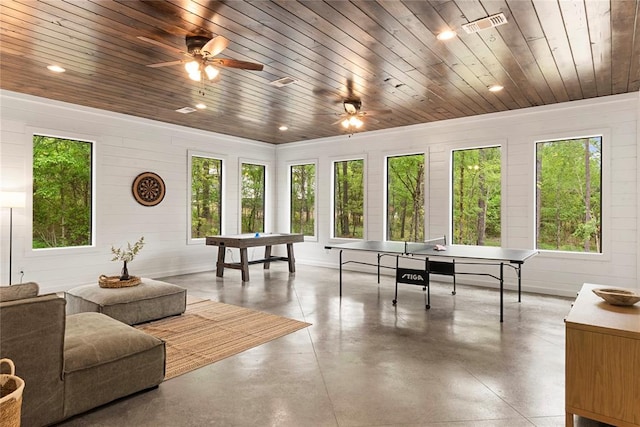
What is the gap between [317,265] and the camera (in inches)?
334

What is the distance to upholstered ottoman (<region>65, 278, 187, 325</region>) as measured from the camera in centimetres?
385

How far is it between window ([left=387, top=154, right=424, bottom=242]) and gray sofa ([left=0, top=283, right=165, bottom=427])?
563 cm

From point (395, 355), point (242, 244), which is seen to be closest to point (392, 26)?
point (395, 355)

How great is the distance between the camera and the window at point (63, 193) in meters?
5.86

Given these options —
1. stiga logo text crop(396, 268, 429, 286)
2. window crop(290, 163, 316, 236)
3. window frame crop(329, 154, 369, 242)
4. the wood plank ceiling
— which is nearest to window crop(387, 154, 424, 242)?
window frame crop(329, 154, 369, 242)

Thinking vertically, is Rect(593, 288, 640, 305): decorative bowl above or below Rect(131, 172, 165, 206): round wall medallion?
below

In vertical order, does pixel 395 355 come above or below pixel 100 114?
below

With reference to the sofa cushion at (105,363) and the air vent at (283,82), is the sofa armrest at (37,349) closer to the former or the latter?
the sofa cushion at (105,363)

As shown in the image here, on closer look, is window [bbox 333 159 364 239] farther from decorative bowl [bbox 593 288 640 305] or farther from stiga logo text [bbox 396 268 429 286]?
decorative bowl [bbox 593 288 640 305]

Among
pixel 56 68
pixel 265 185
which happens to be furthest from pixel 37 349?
pixel 265 185

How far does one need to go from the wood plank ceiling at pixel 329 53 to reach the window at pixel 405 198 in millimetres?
1610

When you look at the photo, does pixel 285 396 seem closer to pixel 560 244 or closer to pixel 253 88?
pixel 253 88

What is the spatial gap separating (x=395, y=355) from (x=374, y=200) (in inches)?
184

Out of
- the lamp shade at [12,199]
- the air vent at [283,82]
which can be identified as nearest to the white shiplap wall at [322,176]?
the lamp shade at [12,199]
